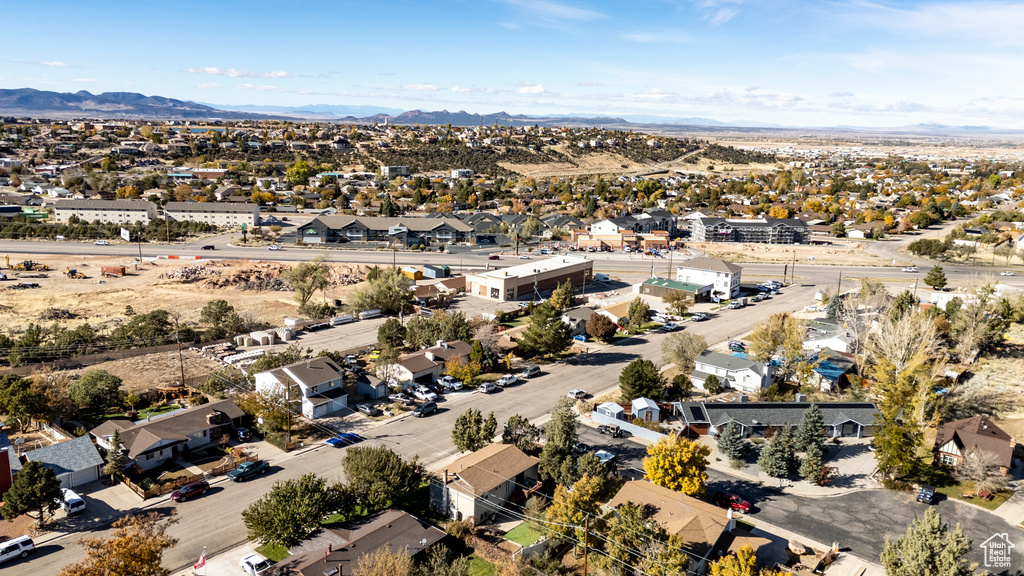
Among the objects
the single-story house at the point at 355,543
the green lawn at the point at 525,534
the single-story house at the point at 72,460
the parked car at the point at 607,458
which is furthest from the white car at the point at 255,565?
the parked car at the point at 607,458

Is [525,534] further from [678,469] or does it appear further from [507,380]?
[507,380]

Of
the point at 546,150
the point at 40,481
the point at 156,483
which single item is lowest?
the point at 156,483

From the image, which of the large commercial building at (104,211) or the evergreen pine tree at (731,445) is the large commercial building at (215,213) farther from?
the evergreen pine tree at (731,445)

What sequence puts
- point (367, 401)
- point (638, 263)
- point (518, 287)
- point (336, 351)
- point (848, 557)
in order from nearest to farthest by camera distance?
point (848, 557) < point (367, 401) < point (336, 351) < point (518, 287) < point (638, 263)

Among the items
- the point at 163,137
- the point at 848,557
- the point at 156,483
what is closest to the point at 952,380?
the point at 848,557

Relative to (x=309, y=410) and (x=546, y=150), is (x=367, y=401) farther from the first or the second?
(x=546, y=150)

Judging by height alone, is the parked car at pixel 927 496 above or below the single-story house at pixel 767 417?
below

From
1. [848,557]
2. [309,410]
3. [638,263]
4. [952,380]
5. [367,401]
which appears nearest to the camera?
[848,557]
